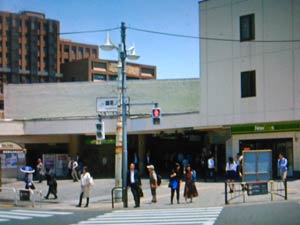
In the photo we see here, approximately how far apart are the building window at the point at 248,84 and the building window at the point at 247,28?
7.83 ft

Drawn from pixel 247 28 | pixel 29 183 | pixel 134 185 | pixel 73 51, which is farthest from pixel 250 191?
pixel 73 51

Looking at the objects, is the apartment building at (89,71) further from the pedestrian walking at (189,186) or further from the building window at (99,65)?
the pedestrian walking at (189,186)

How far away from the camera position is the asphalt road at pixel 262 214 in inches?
666

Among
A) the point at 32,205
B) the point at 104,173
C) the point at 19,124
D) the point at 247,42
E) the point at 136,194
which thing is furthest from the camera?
the point at 104,173

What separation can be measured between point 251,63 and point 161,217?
64.1 ft

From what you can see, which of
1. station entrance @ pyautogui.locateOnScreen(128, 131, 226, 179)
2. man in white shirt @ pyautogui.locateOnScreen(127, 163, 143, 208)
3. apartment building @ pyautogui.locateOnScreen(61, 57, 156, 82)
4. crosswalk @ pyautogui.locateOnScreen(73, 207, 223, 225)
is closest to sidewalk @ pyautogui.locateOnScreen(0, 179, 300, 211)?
man in white shirt @ pyautogui.locateOnScreen(127, 163, 143, 208)

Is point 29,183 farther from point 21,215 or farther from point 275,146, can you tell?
point 275,146

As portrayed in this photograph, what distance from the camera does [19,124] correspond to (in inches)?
1778

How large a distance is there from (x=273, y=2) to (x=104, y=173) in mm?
21729

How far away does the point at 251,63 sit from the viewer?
36781 mm

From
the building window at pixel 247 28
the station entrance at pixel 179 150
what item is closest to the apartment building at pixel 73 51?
the station entrance at pixel 179 150

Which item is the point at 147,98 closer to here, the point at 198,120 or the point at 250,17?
the point at 198,120

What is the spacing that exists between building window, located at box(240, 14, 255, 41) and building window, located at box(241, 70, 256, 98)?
2.39 meters

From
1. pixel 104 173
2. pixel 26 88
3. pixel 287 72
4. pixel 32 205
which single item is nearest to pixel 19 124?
pixel 26 88
